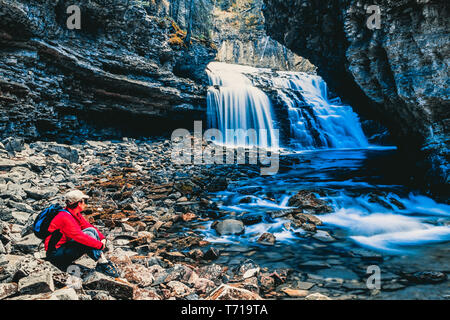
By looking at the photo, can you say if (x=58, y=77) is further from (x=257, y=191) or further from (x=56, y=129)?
(x=257, y=191)

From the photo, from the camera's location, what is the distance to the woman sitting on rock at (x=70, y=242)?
11.2 ft

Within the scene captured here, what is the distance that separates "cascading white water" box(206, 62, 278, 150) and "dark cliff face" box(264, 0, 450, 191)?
8967mm

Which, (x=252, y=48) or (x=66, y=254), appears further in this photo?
(x=252, y=48)

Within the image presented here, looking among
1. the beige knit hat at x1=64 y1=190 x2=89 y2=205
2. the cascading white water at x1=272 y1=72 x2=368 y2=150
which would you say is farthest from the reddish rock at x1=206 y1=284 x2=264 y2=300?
the cascading white water at x1=272 y1=72 x2=368 y2=150

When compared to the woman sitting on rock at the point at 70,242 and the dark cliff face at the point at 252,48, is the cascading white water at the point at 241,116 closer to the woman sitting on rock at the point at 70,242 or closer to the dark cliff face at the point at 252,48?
the woman sitting on rock at the point at 70,242

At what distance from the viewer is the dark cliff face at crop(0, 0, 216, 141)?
433 inches

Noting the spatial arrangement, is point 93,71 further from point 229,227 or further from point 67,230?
point 67,230

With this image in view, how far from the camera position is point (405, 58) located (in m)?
8.89

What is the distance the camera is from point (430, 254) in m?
4.92

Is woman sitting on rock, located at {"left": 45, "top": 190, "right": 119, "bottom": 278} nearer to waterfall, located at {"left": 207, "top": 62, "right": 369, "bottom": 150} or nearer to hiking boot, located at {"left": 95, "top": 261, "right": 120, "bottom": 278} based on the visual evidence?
hiking boot, located at {"left": 95, "top": 261, "right": 120, "bottom": 278}

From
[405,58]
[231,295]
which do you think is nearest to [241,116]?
[405,58]

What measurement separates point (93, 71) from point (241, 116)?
1287 cm

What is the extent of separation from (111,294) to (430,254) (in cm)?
607
